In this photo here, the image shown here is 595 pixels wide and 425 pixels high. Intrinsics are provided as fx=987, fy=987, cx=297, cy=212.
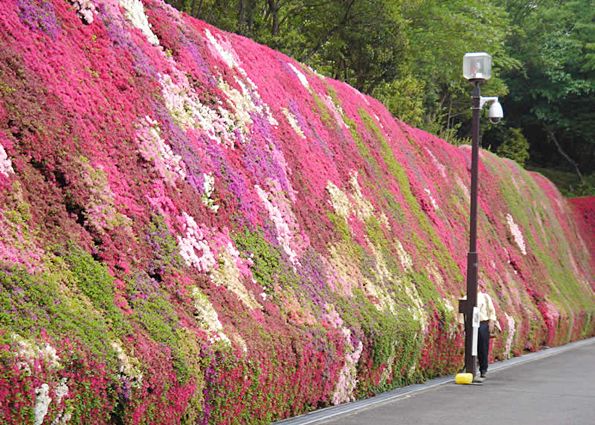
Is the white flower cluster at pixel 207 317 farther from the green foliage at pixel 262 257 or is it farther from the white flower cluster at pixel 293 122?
the white flower cluster at pixel 293 122

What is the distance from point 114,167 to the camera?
31.3 feet

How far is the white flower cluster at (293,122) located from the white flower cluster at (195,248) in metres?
5.12

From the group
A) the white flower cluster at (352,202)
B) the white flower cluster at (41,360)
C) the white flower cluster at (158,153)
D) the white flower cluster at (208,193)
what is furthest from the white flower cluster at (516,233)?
the white flower cluster at (41,360)

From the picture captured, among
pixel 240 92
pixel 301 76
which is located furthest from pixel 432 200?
pixel 240 92

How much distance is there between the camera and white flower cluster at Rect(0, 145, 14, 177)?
787 centimetres

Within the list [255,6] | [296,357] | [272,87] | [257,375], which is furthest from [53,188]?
[255,6]

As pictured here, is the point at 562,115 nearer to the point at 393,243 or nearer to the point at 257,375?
the point at 393,243

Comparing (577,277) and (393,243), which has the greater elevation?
(393,243)

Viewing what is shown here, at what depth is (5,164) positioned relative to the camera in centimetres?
793

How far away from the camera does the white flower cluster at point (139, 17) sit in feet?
39.4

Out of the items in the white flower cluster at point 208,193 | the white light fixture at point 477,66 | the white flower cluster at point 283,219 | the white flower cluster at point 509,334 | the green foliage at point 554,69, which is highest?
the green foliage at point 554,69

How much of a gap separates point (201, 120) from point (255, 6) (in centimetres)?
1470

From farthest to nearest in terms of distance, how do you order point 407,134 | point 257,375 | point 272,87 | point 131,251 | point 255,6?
point 255,6, point 407,134, point 272,87, point 257,375, point 131,251

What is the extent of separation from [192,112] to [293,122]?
3649 mm
